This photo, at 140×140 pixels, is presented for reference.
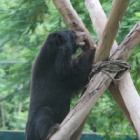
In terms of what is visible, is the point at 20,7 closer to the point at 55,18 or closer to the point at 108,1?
the point at 55,18

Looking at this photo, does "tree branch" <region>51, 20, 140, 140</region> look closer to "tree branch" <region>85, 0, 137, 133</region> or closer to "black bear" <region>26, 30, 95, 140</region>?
"tree branch" <region>85, 0, 137, 133</region>

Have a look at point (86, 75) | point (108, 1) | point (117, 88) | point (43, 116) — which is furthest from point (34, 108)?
point (108, 1)

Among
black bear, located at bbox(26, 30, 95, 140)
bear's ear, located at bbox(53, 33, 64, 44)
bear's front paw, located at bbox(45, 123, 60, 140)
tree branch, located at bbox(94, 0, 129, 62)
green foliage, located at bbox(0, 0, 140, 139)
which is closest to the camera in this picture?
tree branch, located at bbox(94, 0, 129, 62)

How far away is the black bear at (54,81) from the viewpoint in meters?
3.80

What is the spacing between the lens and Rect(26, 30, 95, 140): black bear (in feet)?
12.5

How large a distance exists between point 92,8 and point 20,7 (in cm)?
217

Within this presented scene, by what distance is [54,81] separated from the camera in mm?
4020

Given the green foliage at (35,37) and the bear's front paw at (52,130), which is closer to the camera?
the bear's front paw at (52,130)

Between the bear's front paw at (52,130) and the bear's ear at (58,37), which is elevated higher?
the bear's ear at (58,37)

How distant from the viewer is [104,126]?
5.86 meters

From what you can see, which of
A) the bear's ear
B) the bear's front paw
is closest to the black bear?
the bear's ear

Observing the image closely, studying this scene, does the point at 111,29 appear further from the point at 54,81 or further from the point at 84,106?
the point at 54,81

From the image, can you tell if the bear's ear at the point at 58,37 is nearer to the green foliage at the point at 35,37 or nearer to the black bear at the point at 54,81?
the black bear at the point at 54,81

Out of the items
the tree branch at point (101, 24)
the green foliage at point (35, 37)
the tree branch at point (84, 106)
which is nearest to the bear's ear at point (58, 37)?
the tree branch at point (101, 24)
